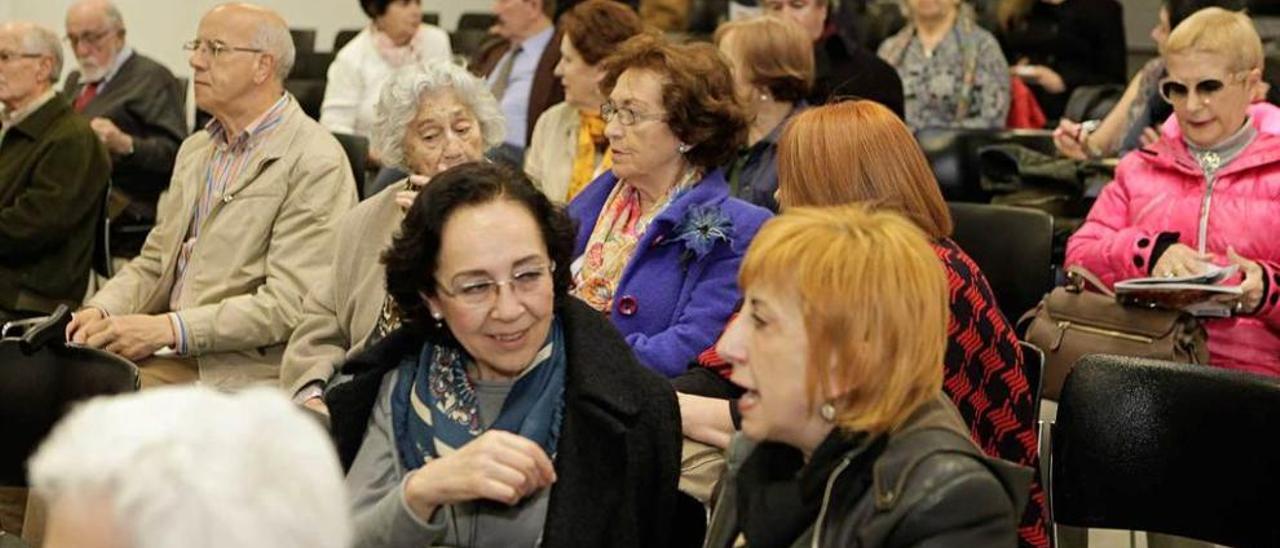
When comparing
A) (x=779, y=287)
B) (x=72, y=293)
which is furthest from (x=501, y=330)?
(x=72, y=293)

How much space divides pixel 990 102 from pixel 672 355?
159 inches

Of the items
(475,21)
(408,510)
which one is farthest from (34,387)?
(475,21)

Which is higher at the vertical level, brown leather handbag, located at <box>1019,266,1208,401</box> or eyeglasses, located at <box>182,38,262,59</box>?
eyeglasses, located at <box>182,38,262,59</box>

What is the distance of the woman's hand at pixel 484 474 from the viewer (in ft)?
7.67

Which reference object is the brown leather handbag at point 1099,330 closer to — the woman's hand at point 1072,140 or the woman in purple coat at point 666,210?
the woman in purple coat at point 666,210

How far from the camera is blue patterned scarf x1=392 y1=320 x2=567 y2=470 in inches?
102

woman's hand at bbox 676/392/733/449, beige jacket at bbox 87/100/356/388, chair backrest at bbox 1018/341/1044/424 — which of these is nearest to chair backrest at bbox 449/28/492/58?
beige jacket at bbox 87/100/356/388

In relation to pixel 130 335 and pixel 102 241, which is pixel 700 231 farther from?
pixel 102 241

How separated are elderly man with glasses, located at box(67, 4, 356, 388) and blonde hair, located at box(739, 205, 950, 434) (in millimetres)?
2163

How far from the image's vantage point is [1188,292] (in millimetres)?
3846

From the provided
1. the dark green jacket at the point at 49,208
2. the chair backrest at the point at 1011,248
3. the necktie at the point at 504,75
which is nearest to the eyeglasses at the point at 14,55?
the dark green jacket at the point at 49,208

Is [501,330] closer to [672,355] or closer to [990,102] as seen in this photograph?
[672,355]

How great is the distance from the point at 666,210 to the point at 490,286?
905 mm

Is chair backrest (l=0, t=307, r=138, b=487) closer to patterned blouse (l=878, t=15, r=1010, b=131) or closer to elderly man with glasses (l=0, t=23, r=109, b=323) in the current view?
elderly man with glasses (l=0, t=23, r=109, b=323)
